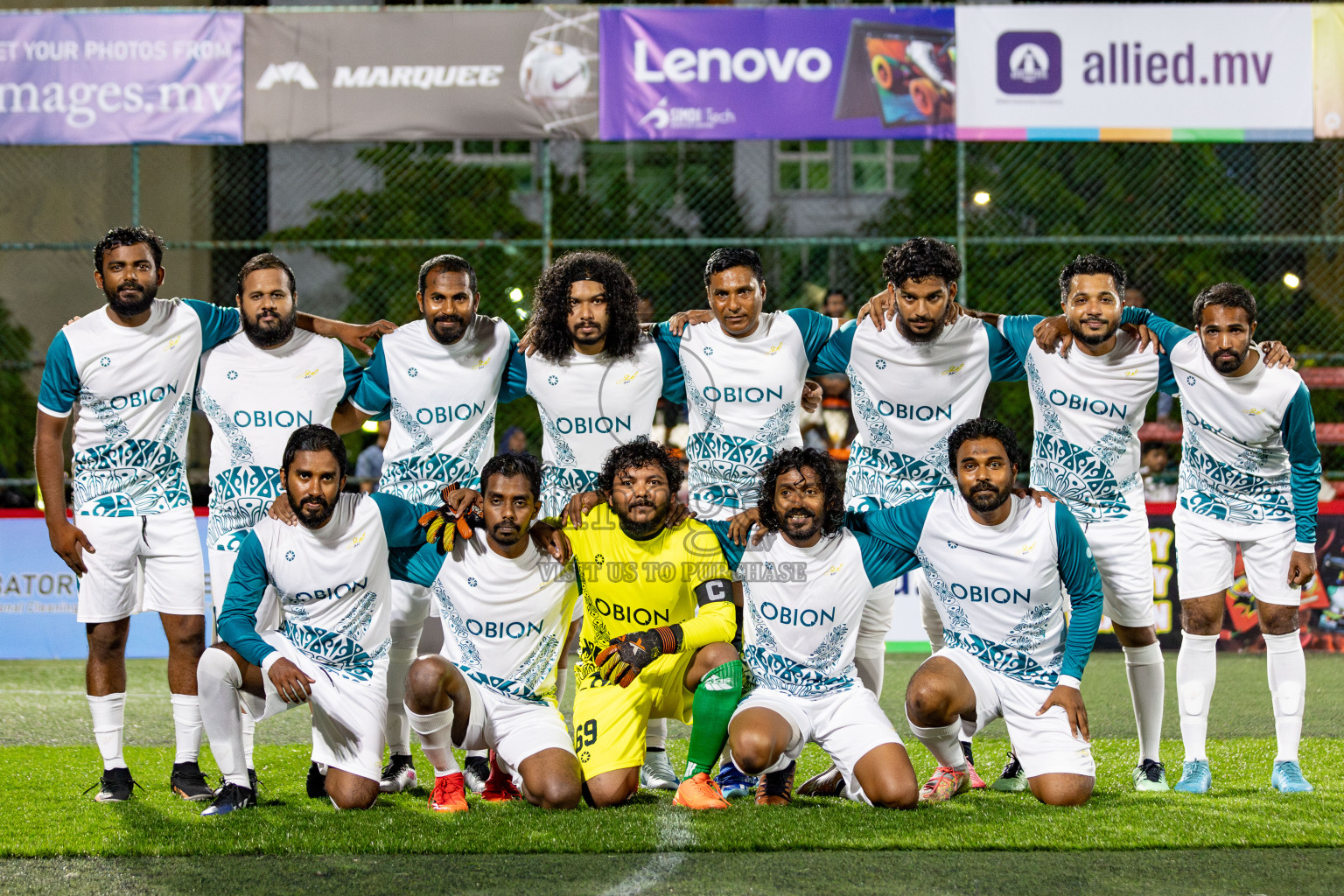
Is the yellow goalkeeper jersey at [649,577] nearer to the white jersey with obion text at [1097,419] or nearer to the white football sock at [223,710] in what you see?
the white football sock at [223,710]

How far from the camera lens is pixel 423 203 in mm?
16922

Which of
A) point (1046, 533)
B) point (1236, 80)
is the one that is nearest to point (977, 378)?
point (1046, 533)

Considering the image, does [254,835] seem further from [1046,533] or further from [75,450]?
[1046,533]

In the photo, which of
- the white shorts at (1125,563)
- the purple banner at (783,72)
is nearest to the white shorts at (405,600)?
the white shorts at (1125,563)

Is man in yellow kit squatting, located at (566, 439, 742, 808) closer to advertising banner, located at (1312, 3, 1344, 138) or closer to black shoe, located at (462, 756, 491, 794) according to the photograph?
black shoe, located at (462, 756, 491, 794)

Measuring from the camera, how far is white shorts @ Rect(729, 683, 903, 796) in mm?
4520

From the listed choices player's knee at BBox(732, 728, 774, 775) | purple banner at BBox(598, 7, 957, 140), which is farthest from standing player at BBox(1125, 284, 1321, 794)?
purple banner at BBox(598, 7, 957, 140)

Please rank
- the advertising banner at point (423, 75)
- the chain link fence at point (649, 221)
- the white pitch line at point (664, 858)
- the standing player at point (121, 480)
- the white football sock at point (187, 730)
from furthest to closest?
the chain link fence at point (649, 221) < the advertising banner at point (423, 75) < the standing player at point (121, 480) < the white football sock at point (187, 730) < the white pitch line at point (664, 858)

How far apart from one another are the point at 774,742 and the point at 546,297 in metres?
2.00

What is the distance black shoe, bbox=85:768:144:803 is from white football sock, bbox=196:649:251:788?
517 millimetres

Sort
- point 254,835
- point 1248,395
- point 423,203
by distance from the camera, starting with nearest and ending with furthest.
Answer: point 254,835 < point 1248,395 < point 423,203

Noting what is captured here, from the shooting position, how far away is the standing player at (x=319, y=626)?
14.9 feet

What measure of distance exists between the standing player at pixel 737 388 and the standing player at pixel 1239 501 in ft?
5.05

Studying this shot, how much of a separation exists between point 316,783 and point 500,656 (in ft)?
2.88
